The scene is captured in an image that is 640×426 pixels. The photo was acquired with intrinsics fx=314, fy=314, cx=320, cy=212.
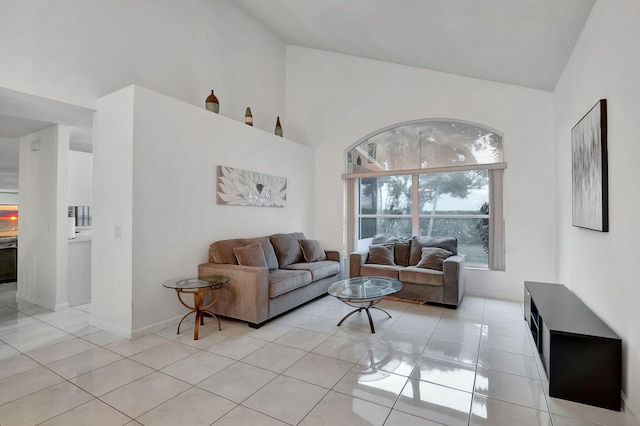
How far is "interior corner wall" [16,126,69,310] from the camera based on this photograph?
4160 mm

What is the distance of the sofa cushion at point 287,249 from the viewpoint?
15.3 feet

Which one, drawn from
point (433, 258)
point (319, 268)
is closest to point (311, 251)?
point (319, 268)

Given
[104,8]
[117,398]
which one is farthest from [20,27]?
[117,398]

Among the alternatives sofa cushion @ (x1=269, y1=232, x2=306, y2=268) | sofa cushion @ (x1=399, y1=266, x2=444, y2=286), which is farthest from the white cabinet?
sofa cushion @ (x1=399, y1=266, x2=444, y2=286)

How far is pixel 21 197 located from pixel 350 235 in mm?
5175

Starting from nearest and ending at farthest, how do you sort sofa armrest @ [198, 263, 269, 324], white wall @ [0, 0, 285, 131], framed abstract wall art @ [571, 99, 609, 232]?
1. framed abstract wall art @ [571, 99, 609, 232]
2. white wall @ [0, 0, 285, 131]
3. sofa armrest @ [198, 263, 269, 324]

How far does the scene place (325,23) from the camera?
15.1 feet

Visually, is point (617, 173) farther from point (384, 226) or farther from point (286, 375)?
point (384, 226)

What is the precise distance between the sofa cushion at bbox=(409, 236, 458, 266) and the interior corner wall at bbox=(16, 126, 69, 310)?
4887 mm

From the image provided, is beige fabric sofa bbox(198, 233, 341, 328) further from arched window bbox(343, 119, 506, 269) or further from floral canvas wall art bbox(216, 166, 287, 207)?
arched window bbox(343, 119, 506, 269)

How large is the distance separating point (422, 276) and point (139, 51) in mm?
4627

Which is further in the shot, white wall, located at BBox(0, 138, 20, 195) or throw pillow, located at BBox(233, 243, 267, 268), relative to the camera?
white wall, located at BBox(0, 138, 20, 195)

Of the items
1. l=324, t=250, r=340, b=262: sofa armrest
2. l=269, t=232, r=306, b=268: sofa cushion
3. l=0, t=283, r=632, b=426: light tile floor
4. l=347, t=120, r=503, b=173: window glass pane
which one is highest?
l=347, t=120, r=503, b=173: window glass pane

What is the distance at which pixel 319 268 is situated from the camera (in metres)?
4.55
